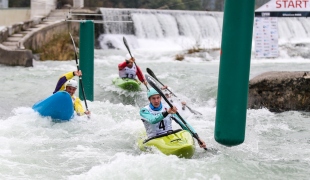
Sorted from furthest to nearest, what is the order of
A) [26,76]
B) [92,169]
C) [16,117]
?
1. [26,76]
2. [16,117]
3. [92,169]

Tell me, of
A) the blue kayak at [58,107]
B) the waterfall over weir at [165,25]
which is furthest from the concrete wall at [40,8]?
the blue kayak at [58,107]

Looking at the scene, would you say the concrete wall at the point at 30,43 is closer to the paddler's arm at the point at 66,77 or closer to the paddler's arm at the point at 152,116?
the paddler's arm at the point at 66,77

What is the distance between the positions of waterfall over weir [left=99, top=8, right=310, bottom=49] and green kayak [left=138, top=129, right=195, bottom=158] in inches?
594

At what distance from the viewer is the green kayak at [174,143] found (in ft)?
18.7

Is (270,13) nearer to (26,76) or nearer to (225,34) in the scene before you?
(225,34)

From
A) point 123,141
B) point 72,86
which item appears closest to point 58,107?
point 72,86

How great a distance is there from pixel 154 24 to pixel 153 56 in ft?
14.2

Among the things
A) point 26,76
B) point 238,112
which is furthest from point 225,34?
point 26,76

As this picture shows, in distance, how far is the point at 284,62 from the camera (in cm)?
1697

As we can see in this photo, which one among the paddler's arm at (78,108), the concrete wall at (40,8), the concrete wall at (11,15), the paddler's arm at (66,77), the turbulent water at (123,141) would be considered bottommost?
the turbulent water at (123,141)

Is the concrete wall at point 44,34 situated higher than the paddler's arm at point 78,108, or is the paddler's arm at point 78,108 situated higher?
the concrete wall at point 44,34

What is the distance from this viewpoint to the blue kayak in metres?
7.52

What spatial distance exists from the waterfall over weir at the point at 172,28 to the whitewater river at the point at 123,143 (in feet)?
31.8

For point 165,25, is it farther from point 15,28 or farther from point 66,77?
point 66,77
